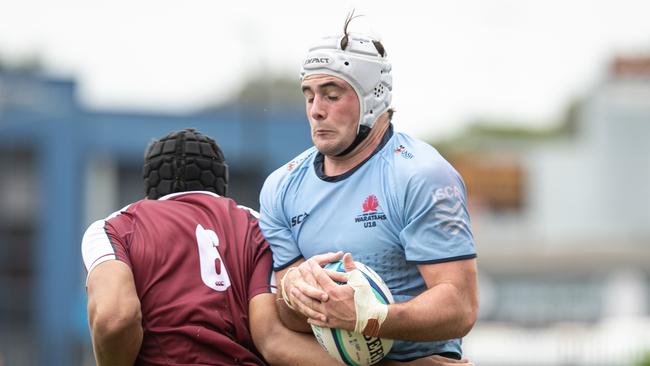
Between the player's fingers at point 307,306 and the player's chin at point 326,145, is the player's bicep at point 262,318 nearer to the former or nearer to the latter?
the player's fingers at point 307,306

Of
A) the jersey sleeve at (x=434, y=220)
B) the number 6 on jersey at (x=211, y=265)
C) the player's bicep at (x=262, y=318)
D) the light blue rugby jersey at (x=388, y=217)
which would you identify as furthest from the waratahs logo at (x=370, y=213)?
the number 6 on jersey at (x=211, y=265)

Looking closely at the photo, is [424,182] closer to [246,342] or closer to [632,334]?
[246,342]

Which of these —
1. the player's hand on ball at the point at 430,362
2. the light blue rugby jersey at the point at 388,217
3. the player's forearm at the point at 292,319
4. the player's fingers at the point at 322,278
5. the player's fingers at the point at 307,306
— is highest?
the light blue rugby jersey at the point at 388,217

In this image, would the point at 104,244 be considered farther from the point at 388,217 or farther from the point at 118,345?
the point at 388,217

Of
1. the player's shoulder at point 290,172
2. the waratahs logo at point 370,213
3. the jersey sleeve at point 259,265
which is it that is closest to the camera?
the waratahs logo at point 370,213

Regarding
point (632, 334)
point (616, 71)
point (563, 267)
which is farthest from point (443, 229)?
point (616, 71)

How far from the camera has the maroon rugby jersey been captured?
6.06m

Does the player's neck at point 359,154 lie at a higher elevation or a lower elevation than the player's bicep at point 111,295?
higher

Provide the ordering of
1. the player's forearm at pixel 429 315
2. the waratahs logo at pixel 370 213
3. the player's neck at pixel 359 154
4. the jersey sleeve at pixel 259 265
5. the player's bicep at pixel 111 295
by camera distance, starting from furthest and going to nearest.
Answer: the jersey sleeve at pixel 259 265
the player's neck at pixel 359 154
the waratahs logo at pixel 370 213
the player's bicep at pixel 111 295
the player's forearm at pixel 429 315

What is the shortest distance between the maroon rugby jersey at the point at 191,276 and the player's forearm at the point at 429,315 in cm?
85

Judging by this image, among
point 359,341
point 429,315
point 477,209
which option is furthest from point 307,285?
point 477,209

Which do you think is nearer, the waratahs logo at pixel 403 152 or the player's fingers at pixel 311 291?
the player's fingers at pixel 311 291

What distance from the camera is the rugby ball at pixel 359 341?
5.70 m

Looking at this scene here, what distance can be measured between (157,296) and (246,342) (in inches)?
19.5
